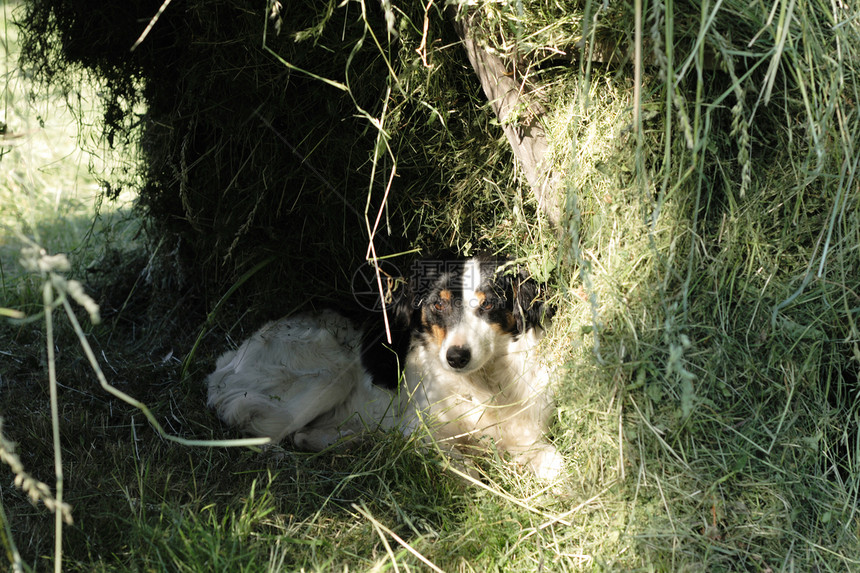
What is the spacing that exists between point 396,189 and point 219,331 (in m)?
1.44

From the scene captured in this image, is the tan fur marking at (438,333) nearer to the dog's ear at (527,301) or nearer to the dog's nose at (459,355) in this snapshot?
the dog's nose at (459,355)

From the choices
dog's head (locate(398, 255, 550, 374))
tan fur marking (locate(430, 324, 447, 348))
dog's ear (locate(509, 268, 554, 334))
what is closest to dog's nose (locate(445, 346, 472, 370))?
dog's head (locate(398, 255, 550, 374))

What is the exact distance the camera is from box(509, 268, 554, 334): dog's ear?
3.10 m

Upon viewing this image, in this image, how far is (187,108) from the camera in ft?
11.0

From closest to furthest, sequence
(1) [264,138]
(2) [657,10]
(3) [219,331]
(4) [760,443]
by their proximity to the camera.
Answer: (2) [657,10], (4) [760,443], (1) [264,138], (3) [219,331]

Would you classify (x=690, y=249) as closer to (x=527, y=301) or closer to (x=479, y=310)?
(x=527, y=301)

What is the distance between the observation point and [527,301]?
10.3 ft

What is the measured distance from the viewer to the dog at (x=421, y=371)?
3092mm

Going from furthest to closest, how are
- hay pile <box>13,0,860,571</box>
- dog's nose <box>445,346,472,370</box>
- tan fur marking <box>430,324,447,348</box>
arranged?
tan fur marking <box>430,324,447,348</box>, dog's nose <box>445,346,472,370</box>, hay pile <box>13,0,860,571</box>

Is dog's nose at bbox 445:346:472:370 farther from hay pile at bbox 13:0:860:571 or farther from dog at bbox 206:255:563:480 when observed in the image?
hay pile at bbox 13:0:860:571

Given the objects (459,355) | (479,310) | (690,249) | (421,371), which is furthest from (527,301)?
(690,249)

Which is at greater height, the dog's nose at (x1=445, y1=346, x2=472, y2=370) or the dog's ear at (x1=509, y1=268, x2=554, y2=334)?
the dog's ear at (x1=509, y1=268, x2=554, y2=334)

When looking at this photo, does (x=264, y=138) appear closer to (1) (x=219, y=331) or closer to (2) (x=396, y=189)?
(2) (x=396, y=189)

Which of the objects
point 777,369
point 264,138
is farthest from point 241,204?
point 777,369
